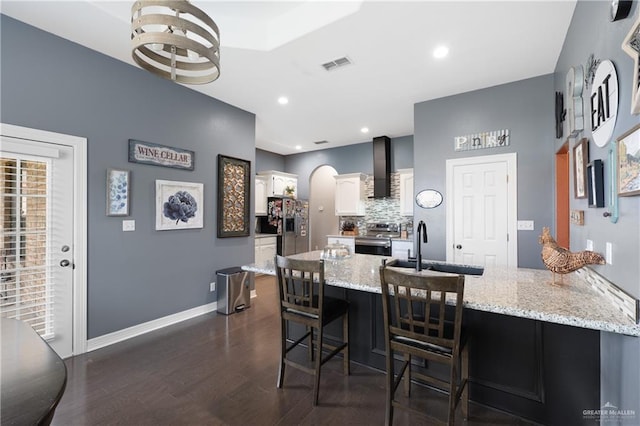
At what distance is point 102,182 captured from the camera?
2986mm

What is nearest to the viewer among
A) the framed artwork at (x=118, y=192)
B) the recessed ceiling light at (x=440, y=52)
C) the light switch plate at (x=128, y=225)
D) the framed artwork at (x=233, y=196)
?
the recessed ceiling light at (x=440, y=52)

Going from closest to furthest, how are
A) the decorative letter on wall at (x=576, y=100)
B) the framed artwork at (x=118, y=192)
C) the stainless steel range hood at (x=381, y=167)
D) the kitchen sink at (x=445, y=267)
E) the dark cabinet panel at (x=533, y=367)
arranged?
the dark cabinet panel at (x=533, y=367) → the decorative letter on wall at (x=576, y=100) → the kitchen sink at (x=445, y=267) → the framed artwork at (x=118, y=192) → the stainless steel range hood at (x=381, y=167)

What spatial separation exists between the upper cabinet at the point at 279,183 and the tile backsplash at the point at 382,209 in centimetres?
160

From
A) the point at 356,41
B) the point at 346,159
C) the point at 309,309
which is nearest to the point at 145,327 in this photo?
the point at 309,309

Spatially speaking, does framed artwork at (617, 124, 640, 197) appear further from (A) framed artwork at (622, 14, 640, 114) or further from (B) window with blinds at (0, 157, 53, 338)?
(B) window with blinds at (0, 157, 53, 338)

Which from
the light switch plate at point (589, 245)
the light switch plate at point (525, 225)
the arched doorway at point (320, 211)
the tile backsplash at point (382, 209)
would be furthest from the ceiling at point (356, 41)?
the arched doorway at point (320, 211)

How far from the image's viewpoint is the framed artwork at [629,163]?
124 centimetres

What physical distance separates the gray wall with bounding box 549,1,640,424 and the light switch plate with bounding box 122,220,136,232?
13.0ft

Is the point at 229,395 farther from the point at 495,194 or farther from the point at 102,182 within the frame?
the point at 495,194

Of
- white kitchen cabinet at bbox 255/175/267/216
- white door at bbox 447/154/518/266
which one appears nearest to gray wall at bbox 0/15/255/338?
white kitchen cabinet at bbox 255/175/267/216

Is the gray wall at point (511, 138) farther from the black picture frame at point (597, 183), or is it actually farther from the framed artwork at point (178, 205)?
the framed artwork at point (178, 205)

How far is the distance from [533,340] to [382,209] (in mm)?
4647

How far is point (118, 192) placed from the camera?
3.09 metres

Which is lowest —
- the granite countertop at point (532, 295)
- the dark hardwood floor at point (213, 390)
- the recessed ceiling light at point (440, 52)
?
the dark hardwood floor at point (213, 390)
